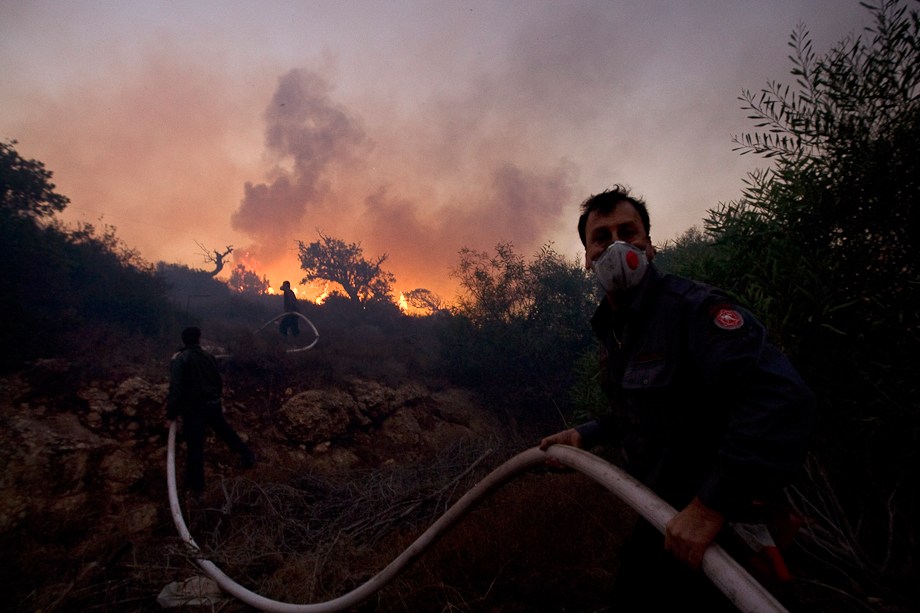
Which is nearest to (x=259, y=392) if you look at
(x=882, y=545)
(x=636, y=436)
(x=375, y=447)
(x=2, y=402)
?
(x=375, y=447)

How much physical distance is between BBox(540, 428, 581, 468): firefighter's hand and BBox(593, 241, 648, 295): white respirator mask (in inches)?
34.5

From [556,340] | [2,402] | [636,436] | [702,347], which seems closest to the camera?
[702,347]

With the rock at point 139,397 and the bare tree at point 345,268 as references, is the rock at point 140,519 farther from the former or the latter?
the bare tree at point 345,268

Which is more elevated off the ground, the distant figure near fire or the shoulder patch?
the distant figure near fire

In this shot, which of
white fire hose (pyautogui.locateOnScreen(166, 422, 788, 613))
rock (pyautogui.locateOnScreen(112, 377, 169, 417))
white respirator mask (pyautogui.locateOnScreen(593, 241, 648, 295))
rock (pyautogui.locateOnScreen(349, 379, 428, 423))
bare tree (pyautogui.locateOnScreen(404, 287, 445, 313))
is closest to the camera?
white fire hose (pyautogui.locateOnScreen(166, 422, 788, 613))

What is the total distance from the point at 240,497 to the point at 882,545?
833 cm

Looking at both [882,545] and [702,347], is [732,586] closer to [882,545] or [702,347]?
[702,347]

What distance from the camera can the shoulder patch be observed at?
4.29 ft

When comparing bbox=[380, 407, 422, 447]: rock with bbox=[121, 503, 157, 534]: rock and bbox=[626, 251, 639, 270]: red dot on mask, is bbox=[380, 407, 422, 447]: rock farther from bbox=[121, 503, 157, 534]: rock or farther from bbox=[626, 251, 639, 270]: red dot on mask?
bbox=[626, 251, 639, 270]: red dot on mask

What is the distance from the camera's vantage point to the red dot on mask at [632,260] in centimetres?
171

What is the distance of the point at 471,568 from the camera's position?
3619 millimetres

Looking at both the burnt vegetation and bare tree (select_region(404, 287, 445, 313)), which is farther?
bare tree (select_region(404, 287, 445, 313))

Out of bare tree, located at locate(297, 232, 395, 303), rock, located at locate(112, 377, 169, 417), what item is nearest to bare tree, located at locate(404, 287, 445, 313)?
bare tree, located at locate(297, 232, 395, 303)

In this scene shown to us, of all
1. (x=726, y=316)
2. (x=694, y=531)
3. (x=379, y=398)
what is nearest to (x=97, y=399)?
(x=379, y=398)
